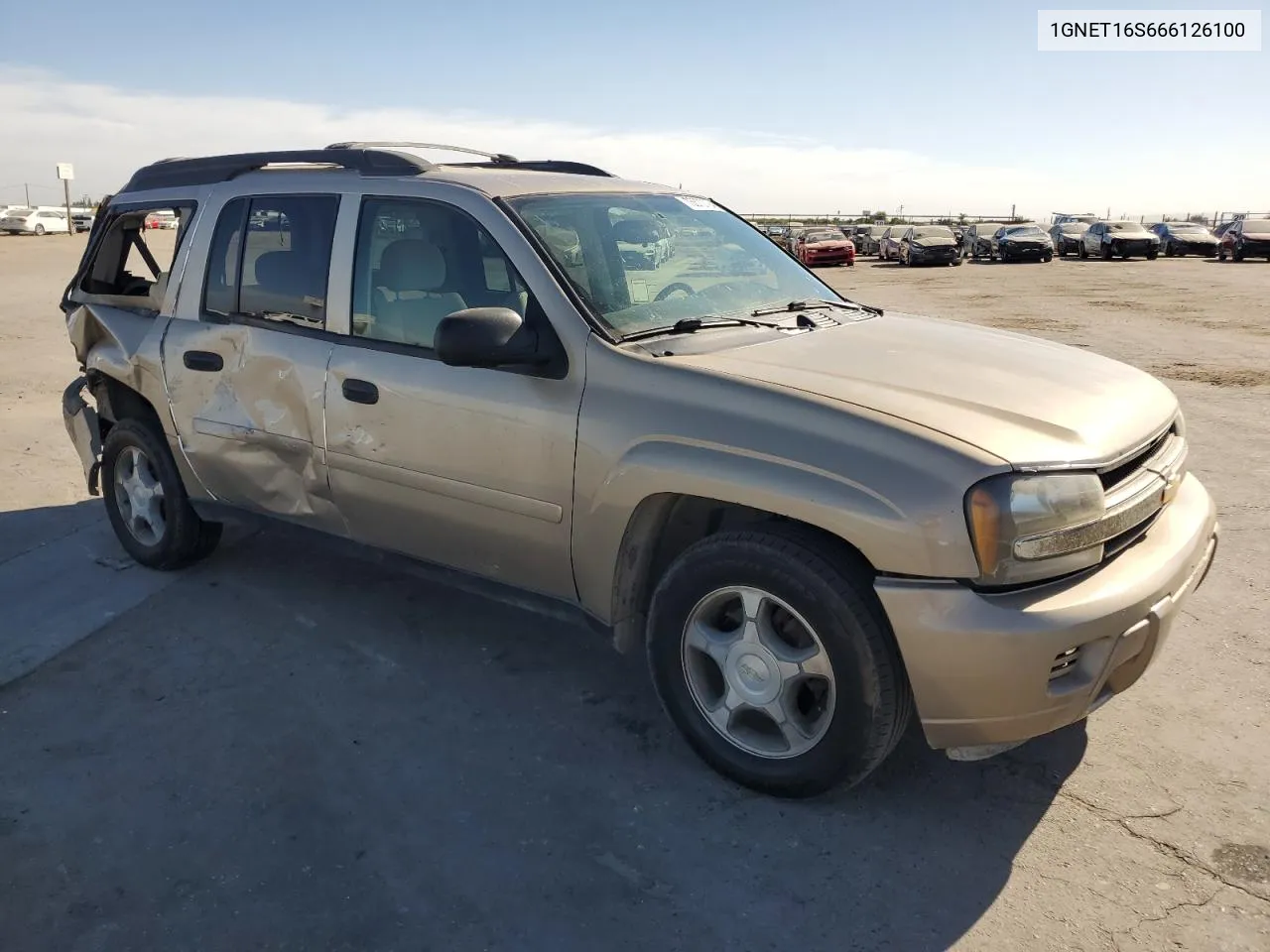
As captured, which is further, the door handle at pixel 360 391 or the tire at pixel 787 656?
the door handle at pixel 360 391

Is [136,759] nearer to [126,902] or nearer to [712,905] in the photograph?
[126,902]

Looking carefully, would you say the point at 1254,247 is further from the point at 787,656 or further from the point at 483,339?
the point at 483,339

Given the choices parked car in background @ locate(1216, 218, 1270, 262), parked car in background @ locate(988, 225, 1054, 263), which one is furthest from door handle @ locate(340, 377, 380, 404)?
parked car in background @ locate(988, 225, 1054, 263)

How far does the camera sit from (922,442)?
103 inches

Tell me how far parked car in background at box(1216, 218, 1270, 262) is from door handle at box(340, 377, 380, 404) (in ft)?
121

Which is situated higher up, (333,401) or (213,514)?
(333,401)

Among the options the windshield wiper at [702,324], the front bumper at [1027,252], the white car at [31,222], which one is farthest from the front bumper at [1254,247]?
the white car at [31,222]

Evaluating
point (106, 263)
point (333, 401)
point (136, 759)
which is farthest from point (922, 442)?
point (106, 263)

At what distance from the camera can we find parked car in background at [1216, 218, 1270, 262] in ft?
108

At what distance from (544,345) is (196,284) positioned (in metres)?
2.06

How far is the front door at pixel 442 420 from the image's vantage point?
333 cm

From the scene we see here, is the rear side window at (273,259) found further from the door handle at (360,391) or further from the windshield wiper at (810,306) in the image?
the windshield wiper at (810,306)

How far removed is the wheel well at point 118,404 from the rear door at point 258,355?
40 centimetres

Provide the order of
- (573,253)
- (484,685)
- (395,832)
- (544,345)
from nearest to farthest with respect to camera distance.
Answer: (395,832)
(544,345)
(573,253)
(484,685)
